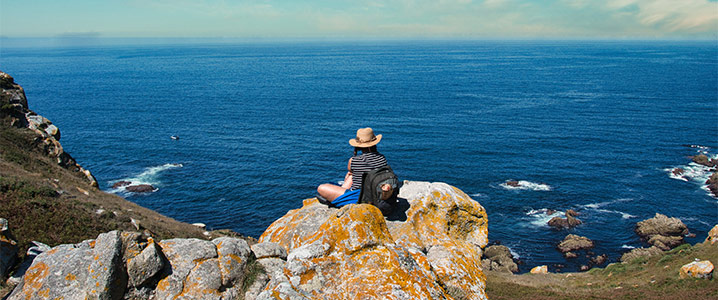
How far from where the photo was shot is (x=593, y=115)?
359ft

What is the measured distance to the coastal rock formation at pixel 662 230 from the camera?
5044 centimetres

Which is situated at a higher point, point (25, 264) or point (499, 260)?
point (25, 264)

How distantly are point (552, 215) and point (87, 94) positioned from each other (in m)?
138

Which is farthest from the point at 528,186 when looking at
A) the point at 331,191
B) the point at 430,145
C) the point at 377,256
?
the point at 377,256

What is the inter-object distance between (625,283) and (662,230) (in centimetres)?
2235

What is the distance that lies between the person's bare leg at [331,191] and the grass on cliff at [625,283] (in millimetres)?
17513

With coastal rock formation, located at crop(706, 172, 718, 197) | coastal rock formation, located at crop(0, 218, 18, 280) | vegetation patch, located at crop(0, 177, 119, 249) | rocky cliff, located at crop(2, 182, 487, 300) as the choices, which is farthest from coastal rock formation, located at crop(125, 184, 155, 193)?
coastal rock formation, located at crop(706, 172, 718, 197)

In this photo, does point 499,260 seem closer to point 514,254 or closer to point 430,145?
point 514,254

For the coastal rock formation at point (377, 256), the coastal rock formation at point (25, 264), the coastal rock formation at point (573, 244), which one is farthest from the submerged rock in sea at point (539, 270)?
the coastal rock formation at point (25, 264)

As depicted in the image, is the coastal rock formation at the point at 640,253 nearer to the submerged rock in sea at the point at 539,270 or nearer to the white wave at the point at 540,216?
the submerged rock in sea at the point at 539,270

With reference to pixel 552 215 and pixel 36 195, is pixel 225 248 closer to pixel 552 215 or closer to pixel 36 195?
pixel 36 195

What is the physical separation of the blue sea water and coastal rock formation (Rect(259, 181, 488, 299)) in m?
38.0

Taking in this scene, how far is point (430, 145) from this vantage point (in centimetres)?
8456

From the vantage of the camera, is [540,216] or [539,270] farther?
[540,216]
